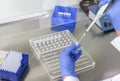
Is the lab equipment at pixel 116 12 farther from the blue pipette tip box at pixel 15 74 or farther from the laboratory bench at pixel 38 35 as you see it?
the blue pipette tip box at pixel 15 74

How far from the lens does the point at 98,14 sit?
1.17m

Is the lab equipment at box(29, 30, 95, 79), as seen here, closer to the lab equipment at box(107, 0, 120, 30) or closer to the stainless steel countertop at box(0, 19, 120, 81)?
the stainless steel countertop at box(0, 19, 120, 81)

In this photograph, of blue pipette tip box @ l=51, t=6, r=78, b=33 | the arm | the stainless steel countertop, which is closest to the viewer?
the arm

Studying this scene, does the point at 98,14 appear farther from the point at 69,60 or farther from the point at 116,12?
the point at 69,60

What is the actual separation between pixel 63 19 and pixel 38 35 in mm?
159

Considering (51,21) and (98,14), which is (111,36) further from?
(51,21)

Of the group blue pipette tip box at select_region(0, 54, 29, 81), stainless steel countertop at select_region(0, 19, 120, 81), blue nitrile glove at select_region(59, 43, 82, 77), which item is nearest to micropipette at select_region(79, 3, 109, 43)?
stainless steel countertop at select_region(0, 19, 120, 81)

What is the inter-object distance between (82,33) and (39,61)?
312mm

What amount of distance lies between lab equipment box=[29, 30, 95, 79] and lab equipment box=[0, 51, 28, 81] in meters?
0.10

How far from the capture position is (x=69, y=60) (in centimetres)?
95

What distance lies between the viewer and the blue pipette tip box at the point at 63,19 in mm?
1242

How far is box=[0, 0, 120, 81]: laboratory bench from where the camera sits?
1031mm

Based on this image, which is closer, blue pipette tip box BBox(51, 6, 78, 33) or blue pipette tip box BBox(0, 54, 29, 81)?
blue pipette tip box BBox(0, 54, 29, 81)

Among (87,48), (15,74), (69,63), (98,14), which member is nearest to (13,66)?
(15,74)
